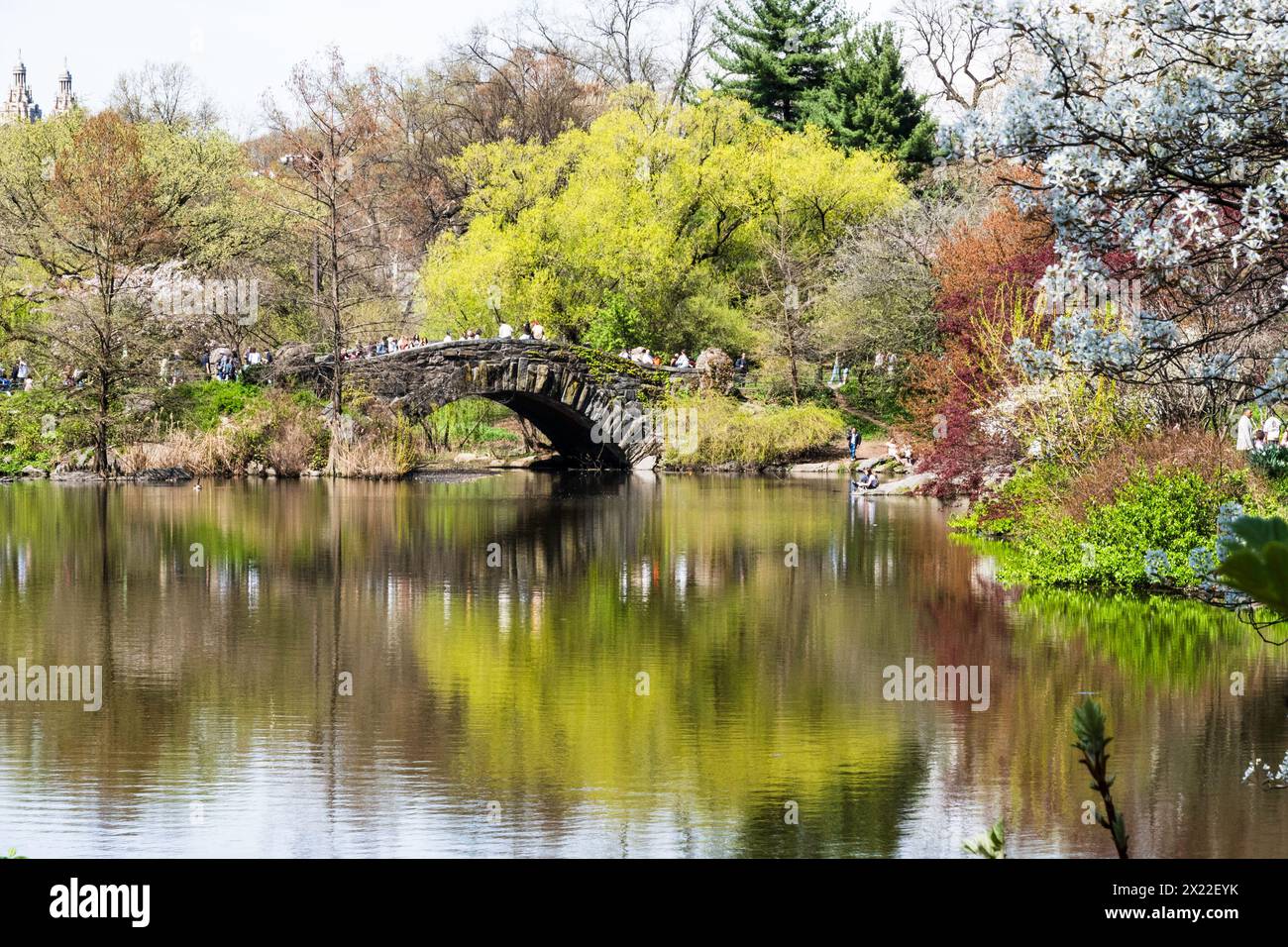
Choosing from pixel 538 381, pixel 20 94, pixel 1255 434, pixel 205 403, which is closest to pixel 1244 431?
pixel 1255 434

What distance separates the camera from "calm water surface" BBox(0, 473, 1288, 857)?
9.17m

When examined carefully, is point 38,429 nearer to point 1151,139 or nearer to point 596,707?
point 596,707

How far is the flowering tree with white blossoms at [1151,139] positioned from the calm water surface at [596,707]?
9.68 feet

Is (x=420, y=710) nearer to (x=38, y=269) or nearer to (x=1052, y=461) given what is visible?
(x=1052, y=461)

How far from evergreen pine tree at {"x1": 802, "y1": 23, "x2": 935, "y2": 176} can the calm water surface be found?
3194 cm

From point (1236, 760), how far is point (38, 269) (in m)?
43.1

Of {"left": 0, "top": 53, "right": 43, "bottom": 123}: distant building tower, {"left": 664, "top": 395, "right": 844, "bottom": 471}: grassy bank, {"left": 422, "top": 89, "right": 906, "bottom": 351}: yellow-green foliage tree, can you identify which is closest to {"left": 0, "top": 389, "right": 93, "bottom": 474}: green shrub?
{"left": 422, "top": 89, "right": 906, "bottom": 351}: yellow-green foliage tree

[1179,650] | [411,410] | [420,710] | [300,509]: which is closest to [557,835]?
[420,710]

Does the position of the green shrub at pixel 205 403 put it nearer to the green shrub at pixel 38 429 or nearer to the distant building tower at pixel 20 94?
the green shrub at pixel 38 429

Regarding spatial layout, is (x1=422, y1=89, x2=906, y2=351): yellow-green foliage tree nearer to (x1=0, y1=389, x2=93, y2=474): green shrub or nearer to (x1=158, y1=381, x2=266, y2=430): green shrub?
(x1=158, y1=381, x2=266, y2=430): green shrub

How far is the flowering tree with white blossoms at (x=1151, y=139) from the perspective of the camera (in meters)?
9.50

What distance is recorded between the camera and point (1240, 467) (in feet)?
60.3

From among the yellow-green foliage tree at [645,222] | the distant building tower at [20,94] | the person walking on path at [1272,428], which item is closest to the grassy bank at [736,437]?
the yellow-green foliage tree at [645,222]

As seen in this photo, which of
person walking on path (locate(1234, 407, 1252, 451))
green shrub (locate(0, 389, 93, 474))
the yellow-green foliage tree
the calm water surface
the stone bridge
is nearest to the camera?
the calm water surface
